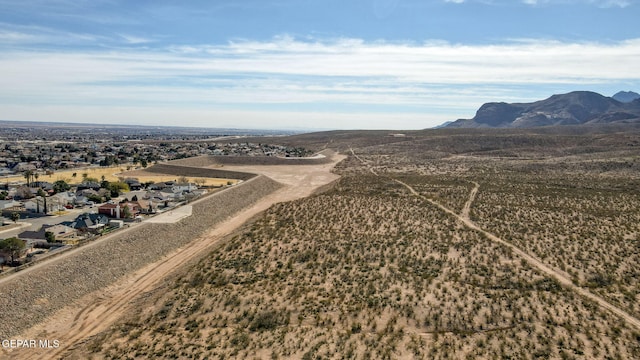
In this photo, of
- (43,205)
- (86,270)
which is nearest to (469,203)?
(86,270)

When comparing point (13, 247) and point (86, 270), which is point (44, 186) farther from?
point (86, 270)

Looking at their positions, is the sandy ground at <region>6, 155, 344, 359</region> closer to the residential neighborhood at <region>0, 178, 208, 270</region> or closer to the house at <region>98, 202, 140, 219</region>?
the residential neighborhood at <region>0, 178, 208, 270</region>

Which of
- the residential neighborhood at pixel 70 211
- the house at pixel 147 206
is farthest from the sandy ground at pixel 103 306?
the house at pixel 147 206

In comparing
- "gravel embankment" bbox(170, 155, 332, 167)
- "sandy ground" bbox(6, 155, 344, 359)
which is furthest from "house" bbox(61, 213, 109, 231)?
"gravel embankment" bbox(170, 155, 332, 167)

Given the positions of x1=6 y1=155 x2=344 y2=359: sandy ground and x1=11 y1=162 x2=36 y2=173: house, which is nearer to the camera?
x1=6 y1=155 x2=344 y2=359: sandy ground

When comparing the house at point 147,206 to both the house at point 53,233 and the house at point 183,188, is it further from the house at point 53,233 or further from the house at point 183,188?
the house at point 183,188
